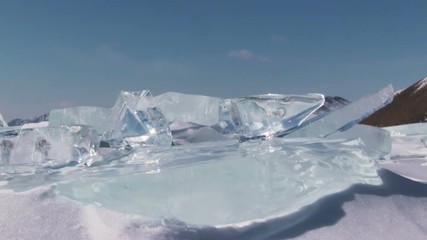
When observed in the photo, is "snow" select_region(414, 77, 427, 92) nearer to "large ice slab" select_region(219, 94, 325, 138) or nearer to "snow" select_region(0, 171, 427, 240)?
"large ice slab" select_region(219, 94, 325, 138)

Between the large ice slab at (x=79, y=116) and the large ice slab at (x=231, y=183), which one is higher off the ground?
the large ice slab at (x=79, y=116)

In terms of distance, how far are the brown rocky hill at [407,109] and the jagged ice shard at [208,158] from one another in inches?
2027

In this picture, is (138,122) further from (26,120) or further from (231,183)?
(26,120)

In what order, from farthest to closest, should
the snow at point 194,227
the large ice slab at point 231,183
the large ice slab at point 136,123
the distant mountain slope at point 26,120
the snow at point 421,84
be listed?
1. the snow at point 421,84
2. the distant mountain slope at point 26,120
3. the large ice slab at point 136,123
4. the large ice slab at point 231,183
5. the snow at point 194,227

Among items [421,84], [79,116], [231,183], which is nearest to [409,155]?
[231,183]

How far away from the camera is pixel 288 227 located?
5.02ft

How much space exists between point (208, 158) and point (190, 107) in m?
1.31

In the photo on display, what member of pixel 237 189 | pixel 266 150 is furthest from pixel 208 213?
pixel 266 150

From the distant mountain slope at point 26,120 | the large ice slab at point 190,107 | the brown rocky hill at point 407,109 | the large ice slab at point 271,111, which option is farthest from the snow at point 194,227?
the brown rocky hill at point 407,109

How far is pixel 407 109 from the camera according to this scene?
188 feet

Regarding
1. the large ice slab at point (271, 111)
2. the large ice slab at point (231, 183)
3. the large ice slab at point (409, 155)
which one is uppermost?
the large ice slab at point (271, 111)

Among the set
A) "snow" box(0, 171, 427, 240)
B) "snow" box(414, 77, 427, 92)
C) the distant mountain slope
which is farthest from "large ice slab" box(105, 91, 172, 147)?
"snow" box(414, 77, 427, 92)

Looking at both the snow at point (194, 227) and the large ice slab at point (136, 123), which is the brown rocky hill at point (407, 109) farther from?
the snow at point (194, 227)

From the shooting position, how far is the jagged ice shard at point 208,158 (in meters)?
1.66
